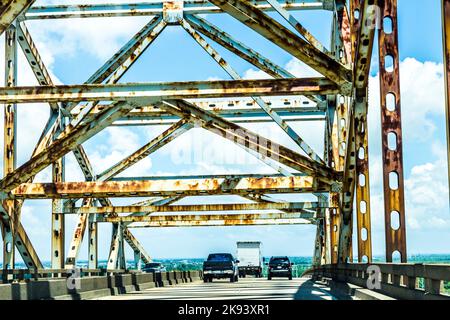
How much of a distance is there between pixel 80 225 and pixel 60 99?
618 inches

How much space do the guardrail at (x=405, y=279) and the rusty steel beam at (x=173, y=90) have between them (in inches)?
165

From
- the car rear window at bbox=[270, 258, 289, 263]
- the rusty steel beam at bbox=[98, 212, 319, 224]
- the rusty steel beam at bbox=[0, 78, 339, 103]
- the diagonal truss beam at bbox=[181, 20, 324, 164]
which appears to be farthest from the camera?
the car rear window at bbox=[270, 258, 289, 263]

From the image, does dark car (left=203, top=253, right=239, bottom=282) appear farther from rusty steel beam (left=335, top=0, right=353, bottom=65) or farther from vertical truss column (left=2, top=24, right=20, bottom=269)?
rusty steel beam (left=335, top=0, right=353, bottom=65)

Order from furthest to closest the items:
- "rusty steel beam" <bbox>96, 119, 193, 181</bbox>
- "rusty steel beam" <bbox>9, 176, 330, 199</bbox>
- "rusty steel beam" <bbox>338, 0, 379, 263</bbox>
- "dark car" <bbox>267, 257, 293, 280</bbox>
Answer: "dark car" <bbox>267, 257, 293, 280</bbox> → "rusty steel beam" <bbox>96, 119, 193, 181</bbox> → "rusty steel beam" <bbox>9, 176, 330, 199</bbox> → "rusty steel beam" <bbox>338, 0, 379, 263</bbox>

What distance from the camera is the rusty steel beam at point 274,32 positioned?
1503cm

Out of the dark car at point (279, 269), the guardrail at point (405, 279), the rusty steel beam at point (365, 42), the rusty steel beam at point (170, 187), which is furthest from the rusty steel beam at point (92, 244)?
the rusty steel beam at point (365, 42)

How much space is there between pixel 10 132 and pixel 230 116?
32.6 ft

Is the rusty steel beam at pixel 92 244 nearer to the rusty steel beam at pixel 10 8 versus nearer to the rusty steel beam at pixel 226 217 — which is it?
the rusty steel beam at pixel 226 217

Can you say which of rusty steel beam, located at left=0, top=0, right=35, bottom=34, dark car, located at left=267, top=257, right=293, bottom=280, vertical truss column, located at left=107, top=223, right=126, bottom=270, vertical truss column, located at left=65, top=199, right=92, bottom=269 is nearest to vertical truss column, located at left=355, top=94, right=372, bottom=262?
rusty steel beam, located at left=0, top=0, right=35, bottom=34

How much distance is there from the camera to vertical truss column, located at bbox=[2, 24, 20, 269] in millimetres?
23891

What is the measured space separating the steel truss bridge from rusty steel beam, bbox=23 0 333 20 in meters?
0.04
